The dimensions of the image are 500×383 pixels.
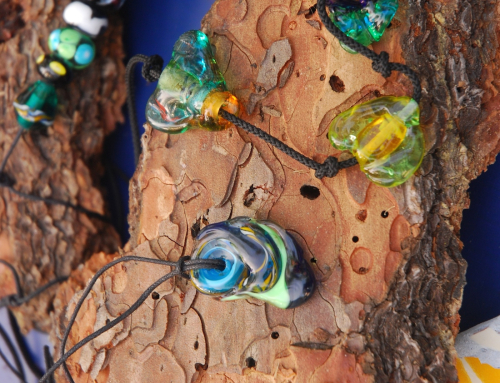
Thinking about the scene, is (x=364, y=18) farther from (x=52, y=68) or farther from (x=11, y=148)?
(x=11, y=148)

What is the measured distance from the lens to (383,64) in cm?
65

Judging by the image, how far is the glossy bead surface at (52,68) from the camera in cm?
112

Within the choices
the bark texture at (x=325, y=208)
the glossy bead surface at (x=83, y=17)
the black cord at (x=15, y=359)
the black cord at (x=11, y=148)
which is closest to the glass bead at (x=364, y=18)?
the bark texture at (x=325, y=208)

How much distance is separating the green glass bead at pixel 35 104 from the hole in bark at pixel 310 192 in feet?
2.33

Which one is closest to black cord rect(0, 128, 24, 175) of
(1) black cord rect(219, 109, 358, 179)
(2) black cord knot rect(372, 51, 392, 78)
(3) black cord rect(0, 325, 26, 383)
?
(3) black cord rect(0, 325, 26, 383)

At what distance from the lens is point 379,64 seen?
0.65 metres

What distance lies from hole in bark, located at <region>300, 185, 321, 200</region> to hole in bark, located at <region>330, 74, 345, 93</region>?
0.52 feet

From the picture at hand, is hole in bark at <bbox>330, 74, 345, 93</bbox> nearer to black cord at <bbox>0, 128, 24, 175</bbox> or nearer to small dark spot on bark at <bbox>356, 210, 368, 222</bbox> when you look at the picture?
small dark spot on bark at <bbox>356, 210, 368, 222</bbox>

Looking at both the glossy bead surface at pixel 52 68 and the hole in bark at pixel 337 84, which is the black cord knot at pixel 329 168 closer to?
the hole in bark at pixel 337 84

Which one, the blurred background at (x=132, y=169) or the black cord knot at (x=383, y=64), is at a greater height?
the black cord knot at (x=383, y=64)

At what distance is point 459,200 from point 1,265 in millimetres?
1069

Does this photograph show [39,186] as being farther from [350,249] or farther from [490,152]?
[490,152]

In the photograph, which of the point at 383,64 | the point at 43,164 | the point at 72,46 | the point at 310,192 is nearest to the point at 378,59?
the point at 383,64

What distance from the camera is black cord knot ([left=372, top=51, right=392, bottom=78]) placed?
652 millimetres
